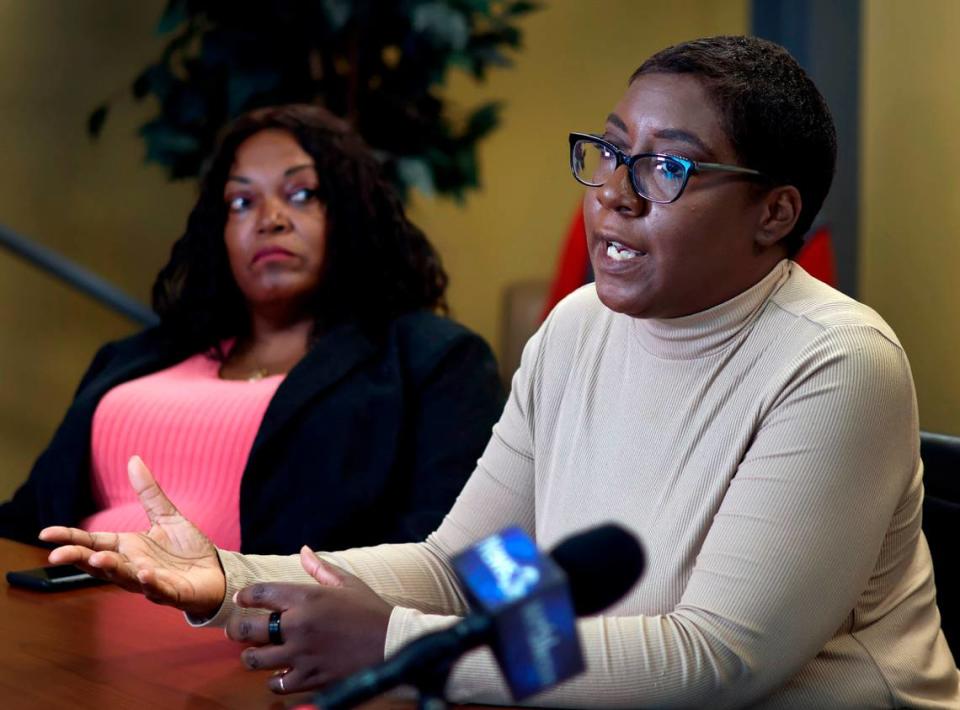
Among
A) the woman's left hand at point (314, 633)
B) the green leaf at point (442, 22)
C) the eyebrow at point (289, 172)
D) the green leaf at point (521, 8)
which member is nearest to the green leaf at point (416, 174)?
the green leaf at point (442, 22)

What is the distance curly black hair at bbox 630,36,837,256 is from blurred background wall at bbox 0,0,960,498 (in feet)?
4.35

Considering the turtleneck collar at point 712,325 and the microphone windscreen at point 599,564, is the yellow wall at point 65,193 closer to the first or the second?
the turtleneck collar at point 712,325

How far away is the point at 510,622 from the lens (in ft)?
1.97

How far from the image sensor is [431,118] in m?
3.39

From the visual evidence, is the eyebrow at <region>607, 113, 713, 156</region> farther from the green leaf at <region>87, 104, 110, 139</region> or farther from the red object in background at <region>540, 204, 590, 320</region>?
the green leaf at <region>87, 104, 110, 139</region>

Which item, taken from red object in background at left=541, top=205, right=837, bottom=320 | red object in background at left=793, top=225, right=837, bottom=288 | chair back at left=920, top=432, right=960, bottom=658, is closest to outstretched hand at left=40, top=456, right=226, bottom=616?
chair back at left=920, top=432, right=960, bottom=658

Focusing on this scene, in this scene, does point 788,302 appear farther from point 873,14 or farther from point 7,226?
point 7,226

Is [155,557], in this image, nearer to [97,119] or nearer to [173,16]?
[173,16]

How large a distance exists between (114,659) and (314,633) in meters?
0.23

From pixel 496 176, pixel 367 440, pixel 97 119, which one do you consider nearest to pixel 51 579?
pixel 367 440

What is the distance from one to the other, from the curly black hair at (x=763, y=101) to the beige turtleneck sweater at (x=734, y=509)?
0.12 metres

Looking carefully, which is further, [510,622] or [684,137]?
[684,137]

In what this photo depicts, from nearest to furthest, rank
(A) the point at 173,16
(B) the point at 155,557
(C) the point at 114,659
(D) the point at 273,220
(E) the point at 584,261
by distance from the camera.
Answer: (C) the point at 114,659 < (B) the point at 155,557 < (D) the point at 273,220 < (E) the point at 584,261 < (A) the point at 173,16

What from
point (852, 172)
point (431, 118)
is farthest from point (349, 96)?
point (852, 172)
